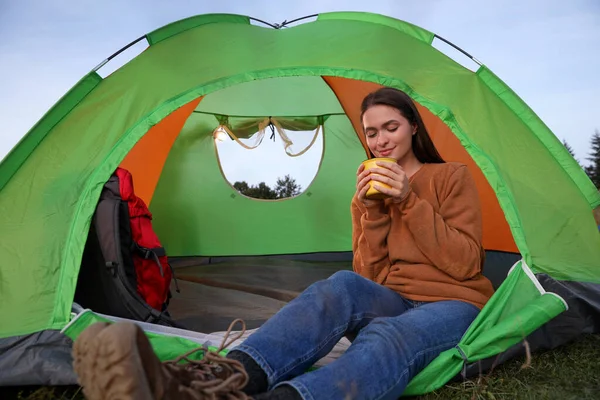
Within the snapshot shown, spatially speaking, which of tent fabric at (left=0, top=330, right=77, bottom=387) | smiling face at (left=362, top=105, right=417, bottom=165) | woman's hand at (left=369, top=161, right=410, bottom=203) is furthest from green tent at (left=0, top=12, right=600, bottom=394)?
woman's hand at (left=369, top=161, right=410, bottom=203)

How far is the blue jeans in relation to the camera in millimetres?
846

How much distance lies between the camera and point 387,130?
134cm

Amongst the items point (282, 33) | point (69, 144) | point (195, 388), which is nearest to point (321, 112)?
point (282, 33)

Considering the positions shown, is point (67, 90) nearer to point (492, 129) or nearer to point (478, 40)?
point (492, 129)

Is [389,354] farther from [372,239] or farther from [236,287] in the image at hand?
[236,287]

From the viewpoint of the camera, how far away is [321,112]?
304 centimetres

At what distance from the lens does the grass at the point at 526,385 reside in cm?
112

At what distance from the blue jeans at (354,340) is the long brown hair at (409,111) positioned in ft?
1.46

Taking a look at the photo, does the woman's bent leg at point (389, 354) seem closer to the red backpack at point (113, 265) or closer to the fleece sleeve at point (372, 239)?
the fleece sleeve at point (372, 239)

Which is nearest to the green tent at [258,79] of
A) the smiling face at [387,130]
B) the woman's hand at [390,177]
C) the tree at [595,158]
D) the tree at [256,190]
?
the smiling face at [387,130]

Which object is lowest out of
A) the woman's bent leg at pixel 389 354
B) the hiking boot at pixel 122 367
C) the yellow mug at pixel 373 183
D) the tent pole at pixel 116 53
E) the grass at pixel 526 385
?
the grass at pixel 526 385

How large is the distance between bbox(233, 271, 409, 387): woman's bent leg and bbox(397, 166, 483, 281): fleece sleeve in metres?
0.15

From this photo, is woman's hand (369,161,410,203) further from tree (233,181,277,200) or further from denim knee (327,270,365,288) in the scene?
tree (233,181,277,200)

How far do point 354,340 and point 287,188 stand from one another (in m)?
2.26
